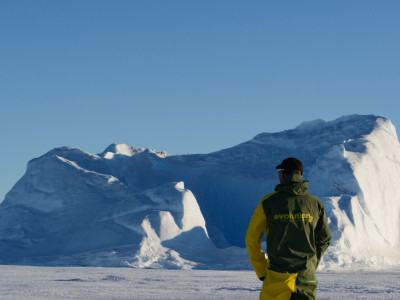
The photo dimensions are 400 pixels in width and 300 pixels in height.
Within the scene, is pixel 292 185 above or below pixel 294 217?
above

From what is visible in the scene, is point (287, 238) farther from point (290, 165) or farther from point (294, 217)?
point (290, 165)

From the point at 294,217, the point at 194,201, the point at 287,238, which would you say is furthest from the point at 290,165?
the point at 194,201

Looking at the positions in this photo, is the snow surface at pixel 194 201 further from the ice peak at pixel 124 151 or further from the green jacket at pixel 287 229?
the green jacket at pixel 287 229

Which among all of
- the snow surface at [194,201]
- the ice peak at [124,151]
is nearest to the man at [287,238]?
the snow surface at [194,201]

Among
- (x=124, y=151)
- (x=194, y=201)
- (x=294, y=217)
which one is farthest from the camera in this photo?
(x=124, y=151)

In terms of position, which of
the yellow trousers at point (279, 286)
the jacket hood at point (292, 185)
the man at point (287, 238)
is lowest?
the yellow trousers at point (279, 286)

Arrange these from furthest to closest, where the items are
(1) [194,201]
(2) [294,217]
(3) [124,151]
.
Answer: (3) [124,151] < (1) [194,201] < (2) [294,217]

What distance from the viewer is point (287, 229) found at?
3137 millimetres

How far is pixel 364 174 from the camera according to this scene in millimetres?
36875

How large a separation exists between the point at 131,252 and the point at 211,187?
1570cm

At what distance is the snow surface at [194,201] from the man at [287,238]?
27.1 metres

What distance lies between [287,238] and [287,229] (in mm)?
56

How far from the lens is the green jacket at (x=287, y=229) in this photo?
3131 mm

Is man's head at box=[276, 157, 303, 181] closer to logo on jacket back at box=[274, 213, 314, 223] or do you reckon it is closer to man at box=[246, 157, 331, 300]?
man at box=[246, 157, 331, 300]
